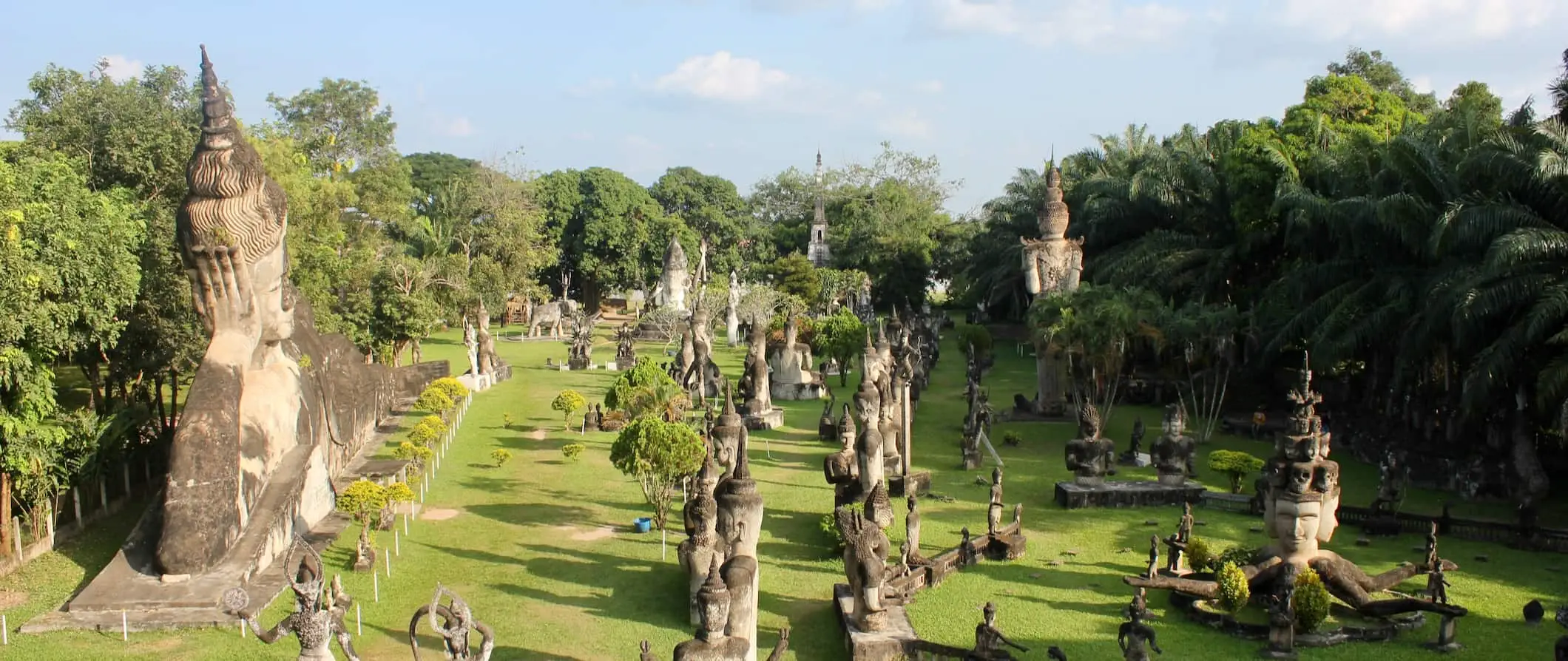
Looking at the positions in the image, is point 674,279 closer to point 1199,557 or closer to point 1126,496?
point 1126,496

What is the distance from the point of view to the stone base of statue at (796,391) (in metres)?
39.4

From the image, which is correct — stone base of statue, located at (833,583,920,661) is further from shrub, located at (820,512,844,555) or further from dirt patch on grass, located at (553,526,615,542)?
dirt patch on grass, located at (553,526,615,542)

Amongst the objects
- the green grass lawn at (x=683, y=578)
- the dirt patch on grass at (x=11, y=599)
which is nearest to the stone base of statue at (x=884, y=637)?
the green grass lawn at (x=683, y=578)

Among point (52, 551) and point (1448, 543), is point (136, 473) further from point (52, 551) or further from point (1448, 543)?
point (1448, 543)

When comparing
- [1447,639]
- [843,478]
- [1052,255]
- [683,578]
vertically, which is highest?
[1052,255]

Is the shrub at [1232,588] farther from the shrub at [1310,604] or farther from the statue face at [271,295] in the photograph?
the statue face at [271,295]

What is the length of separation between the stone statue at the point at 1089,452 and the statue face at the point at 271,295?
49.7ft

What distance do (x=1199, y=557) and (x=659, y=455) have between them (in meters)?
8.81

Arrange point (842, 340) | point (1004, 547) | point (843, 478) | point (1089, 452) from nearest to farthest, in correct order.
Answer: point (1004, 547)
point (843, 478)
point (1089, 452)
point (842, 340)

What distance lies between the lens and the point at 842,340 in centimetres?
4122

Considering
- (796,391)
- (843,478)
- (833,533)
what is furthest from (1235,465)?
(796,391)

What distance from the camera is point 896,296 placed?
67250mm

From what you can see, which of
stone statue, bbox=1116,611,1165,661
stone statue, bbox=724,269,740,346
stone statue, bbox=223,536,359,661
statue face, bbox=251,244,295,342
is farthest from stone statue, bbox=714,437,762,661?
stone statue, bbox=724,269,740,346

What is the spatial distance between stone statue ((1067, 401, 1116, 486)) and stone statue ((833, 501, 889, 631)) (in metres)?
9.72
